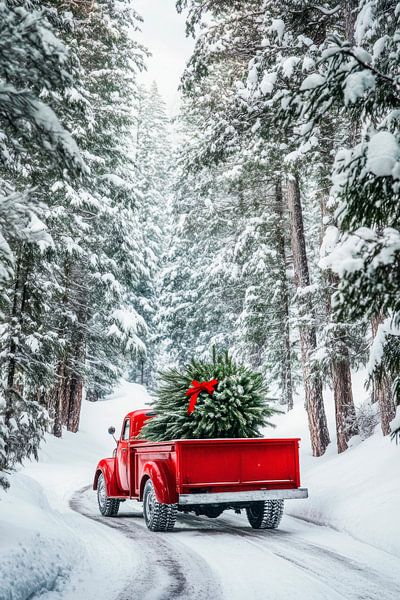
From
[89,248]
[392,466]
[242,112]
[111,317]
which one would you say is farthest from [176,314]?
[392,466]

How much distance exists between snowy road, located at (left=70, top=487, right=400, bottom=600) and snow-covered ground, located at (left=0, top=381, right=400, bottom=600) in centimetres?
1

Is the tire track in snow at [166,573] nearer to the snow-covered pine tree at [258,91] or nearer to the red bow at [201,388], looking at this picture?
the red bow at [201,388]

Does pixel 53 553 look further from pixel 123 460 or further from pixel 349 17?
pixel 349 17

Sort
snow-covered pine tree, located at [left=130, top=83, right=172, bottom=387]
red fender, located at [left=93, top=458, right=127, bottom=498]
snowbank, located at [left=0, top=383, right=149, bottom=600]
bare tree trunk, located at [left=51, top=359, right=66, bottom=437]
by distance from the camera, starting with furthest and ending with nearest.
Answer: snow-covered pine tree, located at [left=130, top=83, right=172, bottom=387], bare tree trunk, located at [left=51, top=359, right=66, bottom=437], red fender, located at [left=93, top=458, right=127, bottom=498], snowbank, located at [left=0, top=383, right=149, bottom=600]

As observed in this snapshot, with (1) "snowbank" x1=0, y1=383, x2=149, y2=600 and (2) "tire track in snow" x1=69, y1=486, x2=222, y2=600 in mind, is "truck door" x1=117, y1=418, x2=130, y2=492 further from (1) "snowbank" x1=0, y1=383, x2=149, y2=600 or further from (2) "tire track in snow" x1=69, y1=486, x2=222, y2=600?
(2) "tire track in snow" x1=69, y1=486, x2=222, y2=600

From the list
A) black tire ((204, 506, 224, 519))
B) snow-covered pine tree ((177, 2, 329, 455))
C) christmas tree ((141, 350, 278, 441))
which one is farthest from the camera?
snow-covered pine tree ((177, 2, 329, 455))

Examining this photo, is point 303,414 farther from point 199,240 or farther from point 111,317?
point 199,240

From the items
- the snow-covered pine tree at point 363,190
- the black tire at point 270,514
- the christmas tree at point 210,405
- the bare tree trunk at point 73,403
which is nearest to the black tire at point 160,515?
the christmas tree at point 210,405

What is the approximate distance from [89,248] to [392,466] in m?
13.6

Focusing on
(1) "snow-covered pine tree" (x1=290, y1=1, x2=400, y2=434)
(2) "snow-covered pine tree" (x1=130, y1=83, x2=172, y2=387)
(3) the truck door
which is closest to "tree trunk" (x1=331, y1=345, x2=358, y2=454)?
(3) the truck door

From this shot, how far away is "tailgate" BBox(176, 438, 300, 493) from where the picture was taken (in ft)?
25.7

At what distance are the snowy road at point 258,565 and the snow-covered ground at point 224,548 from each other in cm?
1

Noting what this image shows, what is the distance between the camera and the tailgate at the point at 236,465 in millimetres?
7848

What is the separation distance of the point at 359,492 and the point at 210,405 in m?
2.75
